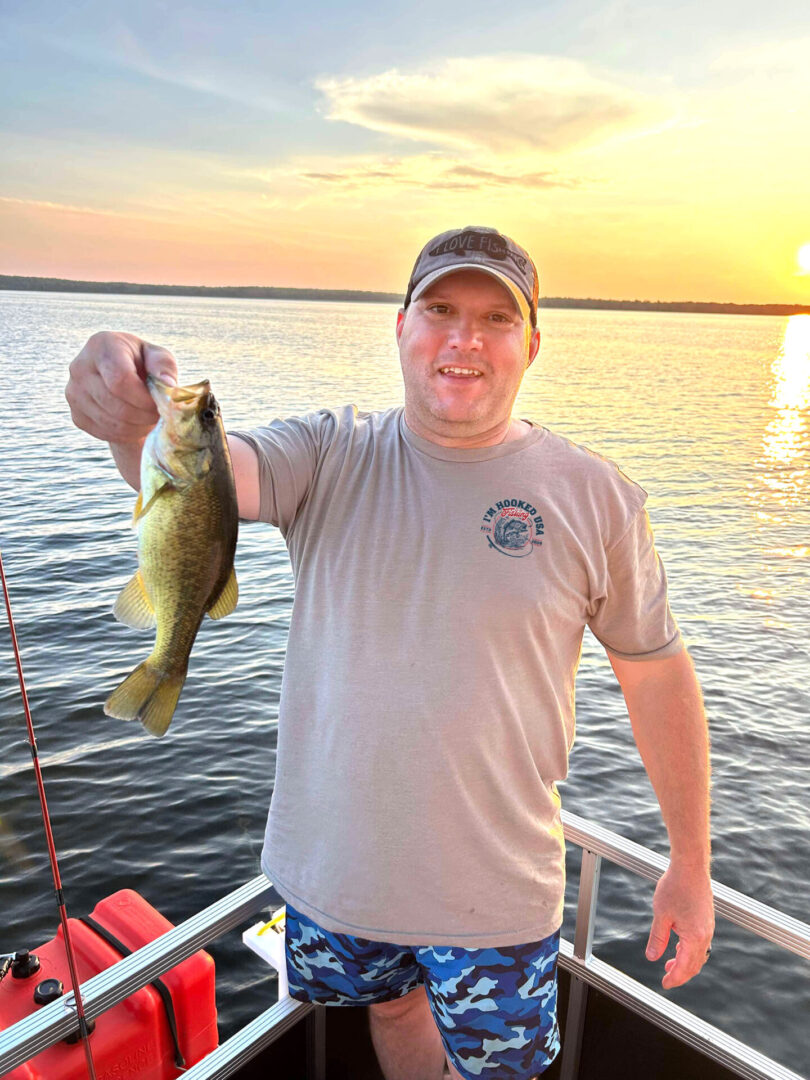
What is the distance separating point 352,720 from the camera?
6.98ft

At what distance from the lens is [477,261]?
7.81 feet

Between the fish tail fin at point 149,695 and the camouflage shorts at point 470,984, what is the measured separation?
856 millimetres

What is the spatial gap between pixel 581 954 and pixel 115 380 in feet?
7.96

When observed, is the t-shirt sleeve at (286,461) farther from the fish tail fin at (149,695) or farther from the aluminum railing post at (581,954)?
the aluminum railing post at (581,954)

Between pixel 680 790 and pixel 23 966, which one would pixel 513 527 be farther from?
pixel 23 966

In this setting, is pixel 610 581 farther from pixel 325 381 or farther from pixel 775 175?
pixel 775 175

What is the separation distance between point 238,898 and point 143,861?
204 inches

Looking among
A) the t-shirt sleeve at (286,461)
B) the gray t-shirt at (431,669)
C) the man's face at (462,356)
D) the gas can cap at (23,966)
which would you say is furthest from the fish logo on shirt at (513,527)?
the gas can cap at (23,966)

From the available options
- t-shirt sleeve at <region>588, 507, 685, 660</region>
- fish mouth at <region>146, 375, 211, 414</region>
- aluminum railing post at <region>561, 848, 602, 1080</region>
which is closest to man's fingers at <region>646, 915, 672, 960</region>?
aluminum railing post at <region>561, 848, 602, 1080</region>

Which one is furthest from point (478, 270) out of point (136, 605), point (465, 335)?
point (136, 605)

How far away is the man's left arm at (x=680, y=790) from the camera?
2.42 m

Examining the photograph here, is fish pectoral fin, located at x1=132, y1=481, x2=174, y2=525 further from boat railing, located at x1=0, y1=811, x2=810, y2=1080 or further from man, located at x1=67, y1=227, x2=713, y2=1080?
boat railing, located at x1=0, y1=811, x2=810, y2=1080

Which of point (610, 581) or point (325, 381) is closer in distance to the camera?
point (610, 581)

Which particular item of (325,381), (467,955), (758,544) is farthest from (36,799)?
Answer: (325,381)
